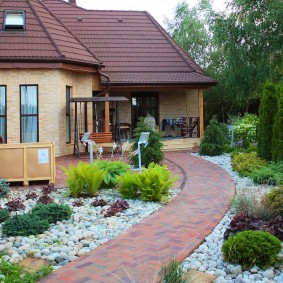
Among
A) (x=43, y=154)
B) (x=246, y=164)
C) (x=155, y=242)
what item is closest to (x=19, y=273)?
(x=155, y=242)

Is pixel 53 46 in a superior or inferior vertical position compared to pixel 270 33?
inferior

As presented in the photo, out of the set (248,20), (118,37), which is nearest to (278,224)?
(248,20)

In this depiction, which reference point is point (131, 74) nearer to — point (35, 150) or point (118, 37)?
point (118, 37)

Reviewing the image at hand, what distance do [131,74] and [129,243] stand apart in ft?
45.9

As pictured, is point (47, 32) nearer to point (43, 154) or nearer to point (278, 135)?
point (43, 154)

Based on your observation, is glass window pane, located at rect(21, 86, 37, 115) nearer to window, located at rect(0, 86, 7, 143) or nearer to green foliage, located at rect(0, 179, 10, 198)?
window, located at rect(0, 86, 7, 143)

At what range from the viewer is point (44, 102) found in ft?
48.8

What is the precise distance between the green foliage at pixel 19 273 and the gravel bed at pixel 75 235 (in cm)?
28

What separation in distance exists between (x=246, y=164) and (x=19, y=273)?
781 centimetres

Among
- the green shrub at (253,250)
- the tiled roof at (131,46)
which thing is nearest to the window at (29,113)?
the tiled roof at (131,46)

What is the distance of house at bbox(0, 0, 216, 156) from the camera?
48.2 feet

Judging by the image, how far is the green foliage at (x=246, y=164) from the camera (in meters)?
10.6

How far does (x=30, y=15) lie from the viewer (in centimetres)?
1642

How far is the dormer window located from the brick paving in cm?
1002
